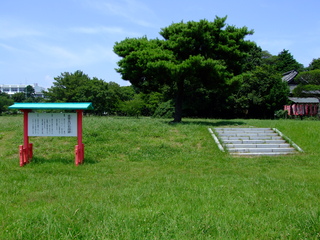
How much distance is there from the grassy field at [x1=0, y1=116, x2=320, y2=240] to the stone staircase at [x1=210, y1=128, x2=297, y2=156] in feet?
2.45

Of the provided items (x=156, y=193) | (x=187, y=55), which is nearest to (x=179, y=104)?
(x=187, y=55)

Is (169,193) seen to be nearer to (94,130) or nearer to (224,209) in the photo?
(224,209)

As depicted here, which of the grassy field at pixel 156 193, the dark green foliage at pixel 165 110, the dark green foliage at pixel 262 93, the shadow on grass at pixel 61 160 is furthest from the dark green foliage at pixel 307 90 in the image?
the shadow on grass at pixel 61 160

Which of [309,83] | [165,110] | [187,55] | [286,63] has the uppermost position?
[286,63]

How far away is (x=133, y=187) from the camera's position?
5266mm

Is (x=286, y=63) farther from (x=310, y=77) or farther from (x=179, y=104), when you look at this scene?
(x=179, y=104)

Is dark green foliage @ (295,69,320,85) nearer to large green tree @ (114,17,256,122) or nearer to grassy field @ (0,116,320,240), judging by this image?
large green tree @ (114,17,256,122)

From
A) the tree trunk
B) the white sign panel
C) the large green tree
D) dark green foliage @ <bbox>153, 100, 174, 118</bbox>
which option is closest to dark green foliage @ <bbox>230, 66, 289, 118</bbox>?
dark green foliage @ <bbox>153, 100, 174, 118</bbox>

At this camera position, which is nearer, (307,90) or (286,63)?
(307,90)

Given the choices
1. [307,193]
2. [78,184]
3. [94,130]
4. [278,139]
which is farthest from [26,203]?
[278,139]

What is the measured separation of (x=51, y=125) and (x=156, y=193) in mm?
4269

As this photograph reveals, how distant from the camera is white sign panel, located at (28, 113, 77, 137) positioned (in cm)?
775

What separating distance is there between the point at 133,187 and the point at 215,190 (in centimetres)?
146

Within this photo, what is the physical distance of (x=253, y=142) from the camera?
10.5 meters
